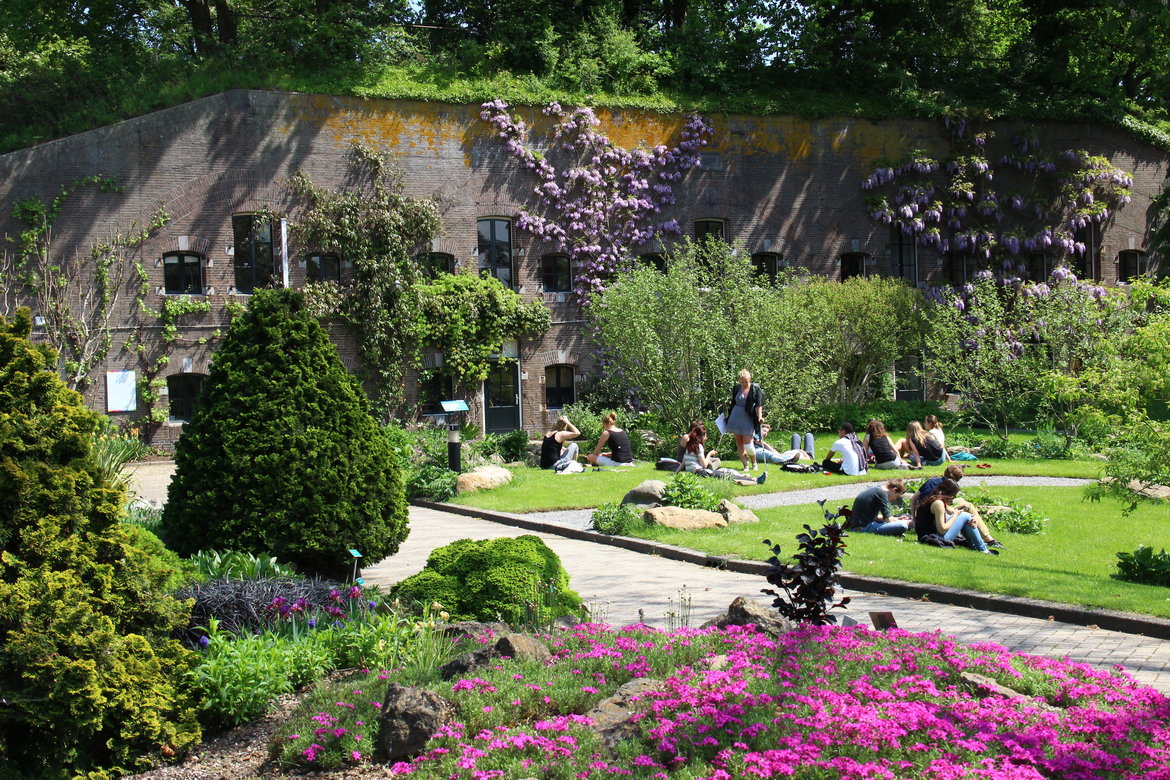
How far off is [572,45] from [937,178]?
11992 millimetres

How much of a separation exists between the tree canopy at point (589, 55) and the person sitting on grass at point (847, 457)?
11815 mm

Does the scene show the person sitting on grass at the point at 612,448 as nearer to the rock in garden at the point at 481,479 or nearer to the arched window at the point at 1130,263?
the rock in garden at the point at 481,479

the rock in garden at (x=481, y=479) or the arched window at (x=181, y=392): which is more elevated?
the arched window at (x=181, y=392)

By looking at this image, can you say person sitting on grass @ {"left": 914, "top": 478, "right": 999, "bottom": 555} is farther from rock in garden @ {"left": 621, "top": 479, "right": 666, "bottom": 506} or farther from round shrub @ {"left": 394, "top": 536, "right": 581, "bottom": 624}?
round shrub @ {"left": 394, "top": 536, "right": 581, "bottom": 624}

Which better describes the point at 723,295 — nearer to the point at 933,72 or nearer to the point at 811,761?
the point at 933,72

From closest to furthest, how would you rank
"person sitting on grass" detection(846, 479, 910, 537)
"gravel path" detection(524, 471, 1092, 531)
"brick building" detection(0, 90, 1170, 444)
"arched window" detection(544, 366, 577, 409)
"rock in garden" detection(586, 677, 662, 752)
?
"rock in garden" detection(586, 677, 662, 752), "person sitting on grass" detection(846, 479, 910, 537), "gravel path" detection(524, 471, 1092, 531), "brick building" detection(0, 90, 1170, 444), "arched window" detection(544, 366, 577, 409)

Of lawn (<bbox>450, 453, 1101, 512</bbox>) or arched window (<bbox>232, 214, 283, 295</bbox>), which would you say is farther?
arched window (<bbox>232, 214, 283, 295</bbox>)

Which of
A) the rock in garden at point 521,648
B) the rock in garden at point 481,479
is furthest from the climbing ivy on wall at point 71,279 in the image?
the rock in garden at point 521,648

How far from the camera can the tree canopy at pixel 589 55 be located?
1045 inches

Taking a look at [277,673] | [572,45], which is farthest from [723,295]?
[277,673]

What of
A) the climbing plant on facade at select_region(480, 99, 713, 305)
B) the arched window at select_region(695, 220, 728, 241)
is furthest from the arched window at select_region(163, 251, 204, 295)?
the arched window at select_region(695, 220, 728, 241)

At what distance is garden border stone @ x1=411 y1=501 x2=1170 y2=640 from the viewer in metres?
7.95

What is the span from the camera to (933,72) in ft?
115

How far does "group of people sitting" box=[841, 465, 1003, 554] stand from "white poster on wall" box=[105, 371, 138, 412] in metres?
18.1
